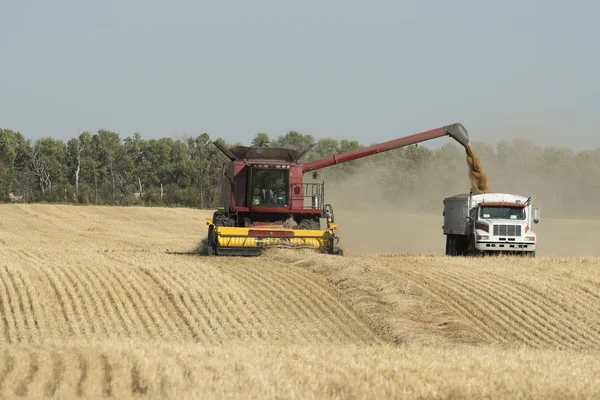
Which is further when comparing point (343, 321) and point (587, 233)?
point (587, 233)

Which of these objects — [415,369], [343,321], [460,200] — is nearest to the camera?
[415,369]

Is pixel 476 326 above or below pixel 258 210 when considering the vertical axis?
below

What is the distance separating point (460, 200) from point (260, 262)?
962cm

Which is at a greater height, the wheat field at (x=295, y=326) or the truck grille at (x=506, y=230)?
the truck grille at (x=506, y=230)

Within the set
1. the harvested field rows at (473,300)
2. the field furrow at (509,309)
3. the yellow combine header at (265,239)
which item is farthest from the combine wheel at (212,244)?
the field furrow at (509,309)

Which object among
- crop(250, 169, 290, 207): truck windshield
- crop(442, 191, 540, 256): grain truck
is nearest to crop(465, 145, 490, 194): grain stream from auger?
crop(442, 191, 540, 256): grain truck

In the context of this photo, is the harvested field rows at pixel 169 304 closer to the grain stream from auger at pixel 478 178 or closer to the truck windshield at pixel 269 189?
the truck windshield at pixel 269 189

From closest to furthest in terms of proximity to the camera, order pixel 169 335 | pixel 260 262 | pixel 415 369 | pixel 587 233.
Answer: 1. pixel 415 369
2. pixel 169 335
3. pixel 260 262
4. pixel 587 233

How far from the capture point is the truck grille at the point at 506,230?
27.6 m

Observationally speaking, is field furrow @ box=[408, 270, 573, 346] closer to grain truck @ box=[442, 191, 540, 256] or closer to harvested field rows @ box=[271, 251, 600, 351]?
harvested field rows @ box=[271, 251, 600, 351]

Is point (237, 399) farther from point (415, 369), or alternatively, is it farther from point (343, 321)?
point (343, 321)

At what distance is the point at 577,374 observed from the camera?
9.37 metres

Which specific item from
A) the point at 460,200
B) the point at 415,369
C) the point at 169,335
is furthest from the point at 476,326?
the point at 460,200

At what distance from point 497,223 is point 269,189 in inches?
287
